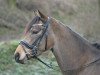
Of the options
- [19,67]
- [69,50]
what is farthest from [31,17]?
[69,50]

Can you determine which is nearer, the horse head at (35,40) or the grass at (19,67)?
the horse head at (35,40)

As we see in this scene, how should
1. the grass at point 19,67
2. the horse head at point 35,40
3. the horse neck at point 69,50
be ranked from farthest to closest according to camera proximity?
the grass at point 19,67 < the horse neck at point 69,50 < the horse head at point 35,40

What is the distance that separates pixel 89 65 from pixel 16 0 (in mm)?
12781

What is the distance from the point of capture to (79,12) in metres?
21.6

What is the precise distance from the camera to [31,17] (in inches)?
744

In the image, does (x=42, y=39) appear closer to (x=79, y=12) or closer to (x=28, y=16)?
(x=28, y=16)

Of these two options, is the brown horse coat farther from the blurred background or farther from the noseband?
the blurred background

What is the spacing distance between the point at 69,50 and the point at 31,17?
1211 centimetres

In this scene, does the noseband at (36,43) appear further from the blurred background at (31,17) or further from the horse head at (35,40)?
the blurred background at (31,17)

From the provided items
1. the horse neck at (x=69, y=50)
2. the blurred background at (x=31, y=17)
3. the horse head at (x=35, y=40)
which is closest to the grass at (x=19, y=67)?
the blurred background at (x=31, y=17)

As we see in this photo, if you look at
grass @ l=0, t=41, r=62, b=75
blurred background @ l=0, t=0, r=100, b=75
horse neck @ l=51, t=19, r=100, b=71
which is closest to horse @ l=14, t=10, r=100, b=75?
horse neck @ l=51, t=19, r=100, b=71

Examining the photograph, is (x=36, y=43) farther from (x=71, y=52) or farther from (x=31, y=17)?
(x=31, y=17)

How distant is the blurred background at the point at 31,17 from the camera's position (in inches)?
449

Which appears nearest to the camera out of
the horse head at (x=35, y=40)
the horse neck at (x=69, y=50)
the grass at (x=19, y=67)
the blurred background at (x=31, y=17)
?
the horse head at (x=35, y=40)
